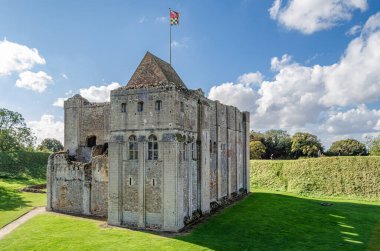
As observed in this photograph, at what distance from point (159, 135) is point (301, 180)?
26.0 m

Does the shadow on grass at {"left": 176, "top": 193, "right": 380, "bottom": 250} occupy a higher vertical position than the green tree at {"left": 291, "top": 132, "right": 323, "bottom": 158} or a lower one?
lower

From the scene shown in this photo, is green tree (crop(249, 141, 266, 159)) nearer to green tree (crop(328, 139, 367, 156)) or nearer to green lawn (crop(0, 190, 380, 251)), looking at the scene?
green tree (crop(328, 139, 367, 156))

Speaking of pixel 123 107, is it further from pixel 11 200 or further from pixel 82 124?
pixel 11 200

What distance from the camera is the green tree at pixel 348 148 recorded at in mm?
73375

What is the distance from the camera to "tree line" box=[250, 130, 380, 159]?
234 ft

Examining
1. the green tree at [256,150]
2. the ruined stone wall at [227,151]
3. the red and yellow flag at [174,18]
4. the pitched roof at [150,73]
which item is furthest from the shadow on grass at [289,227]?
the green tree at [256,150]

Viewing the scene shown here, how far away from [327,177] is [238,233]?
2263 centimetres

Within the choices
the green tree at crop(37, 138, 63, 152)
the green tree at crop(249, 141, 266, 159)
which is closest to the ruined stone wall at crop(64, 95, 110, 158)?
the green tree at crop(249, 141, 266, 159)

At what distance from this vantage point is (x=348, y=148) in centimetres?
7450

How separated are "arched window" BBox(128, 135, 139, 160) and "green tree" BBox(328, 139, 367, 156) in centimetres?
6440

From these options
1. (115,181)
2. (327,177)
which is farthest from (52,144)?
(115,181)

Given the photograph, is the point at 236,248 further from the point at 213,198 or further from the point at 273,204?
the point at 273,204

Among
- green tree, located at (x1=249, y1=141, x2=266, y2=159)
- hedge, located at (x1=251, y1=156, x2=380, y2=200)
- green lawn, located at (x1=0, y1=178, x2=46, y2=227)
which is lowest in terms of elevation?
green lawn, located at (x1=0, y1=178, x2=46, y2=227)

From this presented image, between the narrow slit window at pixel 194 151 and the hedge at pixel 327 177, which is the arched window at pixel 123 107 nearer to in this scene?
the narrow slit window at pixel 194 151
